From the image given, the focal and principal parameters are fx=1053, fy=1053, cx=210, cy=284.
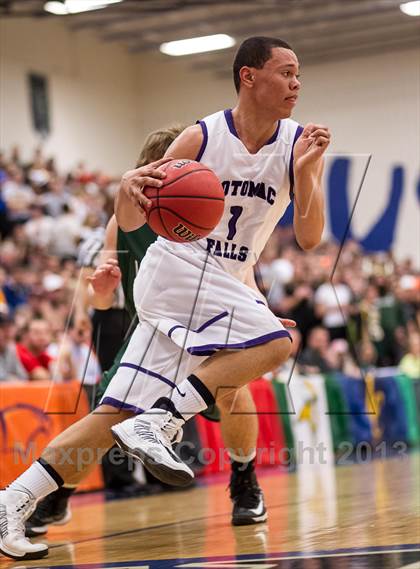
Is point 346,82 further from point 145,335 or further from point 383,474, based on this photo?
point 383,474

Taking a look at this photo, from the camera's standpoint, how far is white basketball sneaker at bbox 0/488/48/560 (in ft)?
13.9

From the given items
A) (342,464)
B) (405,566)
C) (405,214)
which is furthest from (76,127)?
(405,566)

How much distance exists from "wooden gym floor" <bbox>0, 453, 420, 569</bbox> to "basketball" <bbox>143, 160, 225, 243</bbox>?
1.30 m

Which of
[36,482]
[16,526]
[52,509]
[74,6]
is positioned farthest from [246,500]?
[74,6]

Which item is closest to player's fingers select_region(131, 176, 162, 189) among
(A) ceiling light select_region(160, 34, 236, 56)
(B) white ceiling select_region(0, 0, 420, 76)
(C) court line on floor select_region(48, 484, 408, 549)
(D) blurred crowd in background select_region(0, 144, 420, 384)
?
(C) court line on floor select_region(48, 484, 408, 549)

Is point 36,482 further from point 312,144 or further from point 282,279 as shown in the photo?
point 282,279

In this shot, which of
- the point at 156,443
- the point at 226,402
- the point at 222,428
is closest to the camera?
the point at 156,443

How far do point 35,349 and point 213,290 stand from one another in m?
5.50

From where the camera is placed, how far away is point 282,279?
55.0 ft

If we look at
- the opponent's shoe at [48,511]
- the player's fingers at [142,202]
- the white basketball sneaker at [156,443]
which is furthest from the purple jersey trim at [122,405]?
the opponent's shoe at [48,511]

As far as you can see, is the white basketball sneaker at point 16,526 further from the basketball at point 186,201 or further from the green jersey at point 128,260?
the green jersey at point 128,260

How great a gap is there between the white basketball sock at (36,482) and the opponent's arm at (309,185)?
1478mm

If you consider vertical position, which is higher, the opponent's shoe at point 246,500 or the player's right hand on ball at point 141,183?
the player's right hand on ball at point 141,183

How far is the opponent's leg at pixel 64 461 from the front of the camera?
4383 mm
